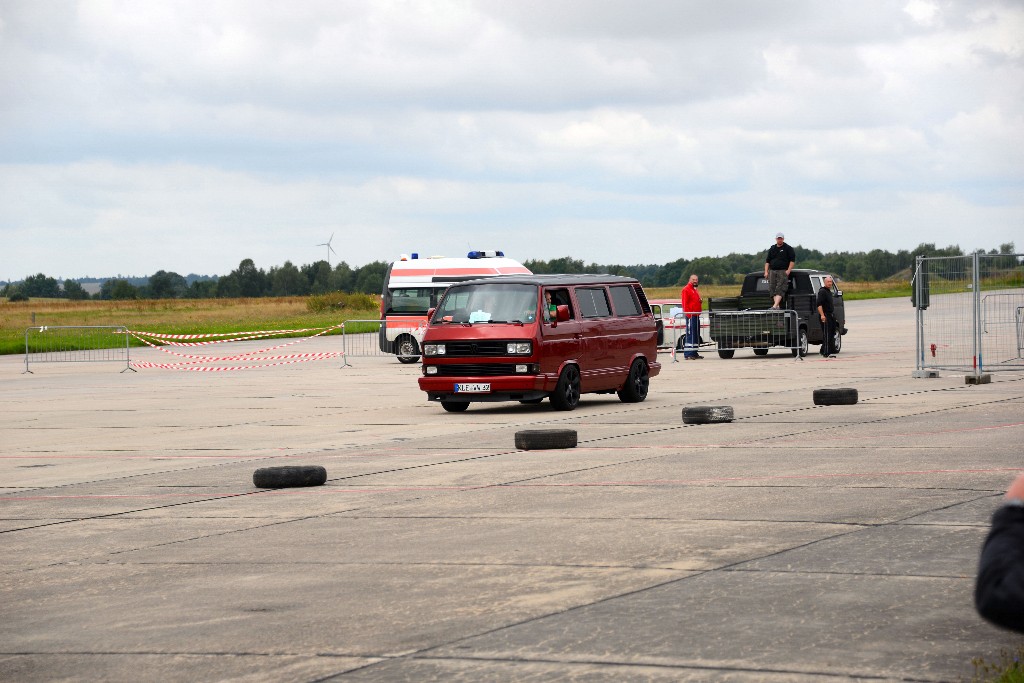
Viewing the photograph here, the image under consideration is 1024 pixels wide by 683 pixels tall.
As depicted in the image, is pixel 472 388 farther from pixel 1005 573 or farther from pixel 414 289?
pixel 1005 573

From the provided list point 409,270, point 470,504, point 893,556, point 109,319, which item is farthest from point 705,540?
point 109,319

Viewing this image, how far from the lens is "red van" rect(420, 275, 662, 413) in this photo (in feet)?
69.9

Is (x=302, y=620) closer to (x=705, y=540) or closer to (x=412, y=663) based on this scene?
(x=412, y=663)

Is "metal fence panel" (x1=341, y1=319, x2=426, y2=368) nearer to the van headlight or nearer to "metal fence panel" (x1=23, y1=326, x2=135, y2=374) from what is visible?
"metal fence panel" (x1=23, y1=326, x2=135, y2=374)

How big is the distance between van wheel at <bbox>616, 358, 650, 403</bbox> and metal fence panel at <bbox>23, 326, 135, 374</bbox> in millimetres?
20949

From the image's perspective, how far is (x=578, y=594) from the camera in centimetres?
775

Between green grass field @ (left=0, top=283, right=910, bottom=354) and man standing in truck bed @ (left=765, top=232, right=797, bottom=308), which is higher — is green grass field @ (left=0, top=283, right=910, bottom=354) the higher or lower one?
the lower one

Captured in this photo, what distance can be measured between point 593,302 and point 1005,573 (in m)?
20.0

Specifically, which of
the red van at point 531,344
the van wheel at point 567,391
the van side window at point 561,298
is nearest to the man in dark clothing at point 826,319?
the red van at point 531,344

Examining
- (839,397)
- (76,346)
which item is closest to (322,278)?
(76,346)

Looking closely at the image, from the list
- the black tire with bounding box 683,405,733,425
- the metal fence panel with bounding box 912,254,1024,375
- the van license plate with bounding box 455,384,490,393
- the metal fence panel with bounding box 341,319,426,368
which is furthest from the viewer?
the metal fence panel with bounding box 341,319,426,368

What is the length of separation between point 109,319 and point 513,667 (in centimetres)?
7679

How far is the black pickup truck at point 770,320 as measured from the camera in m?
35.0

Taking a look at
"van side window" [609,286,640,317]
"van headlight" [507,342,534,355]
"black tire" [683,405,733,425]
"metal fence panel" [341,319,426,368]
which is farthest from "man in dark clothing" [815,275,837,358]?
"black tire" [683,405,733,425]
